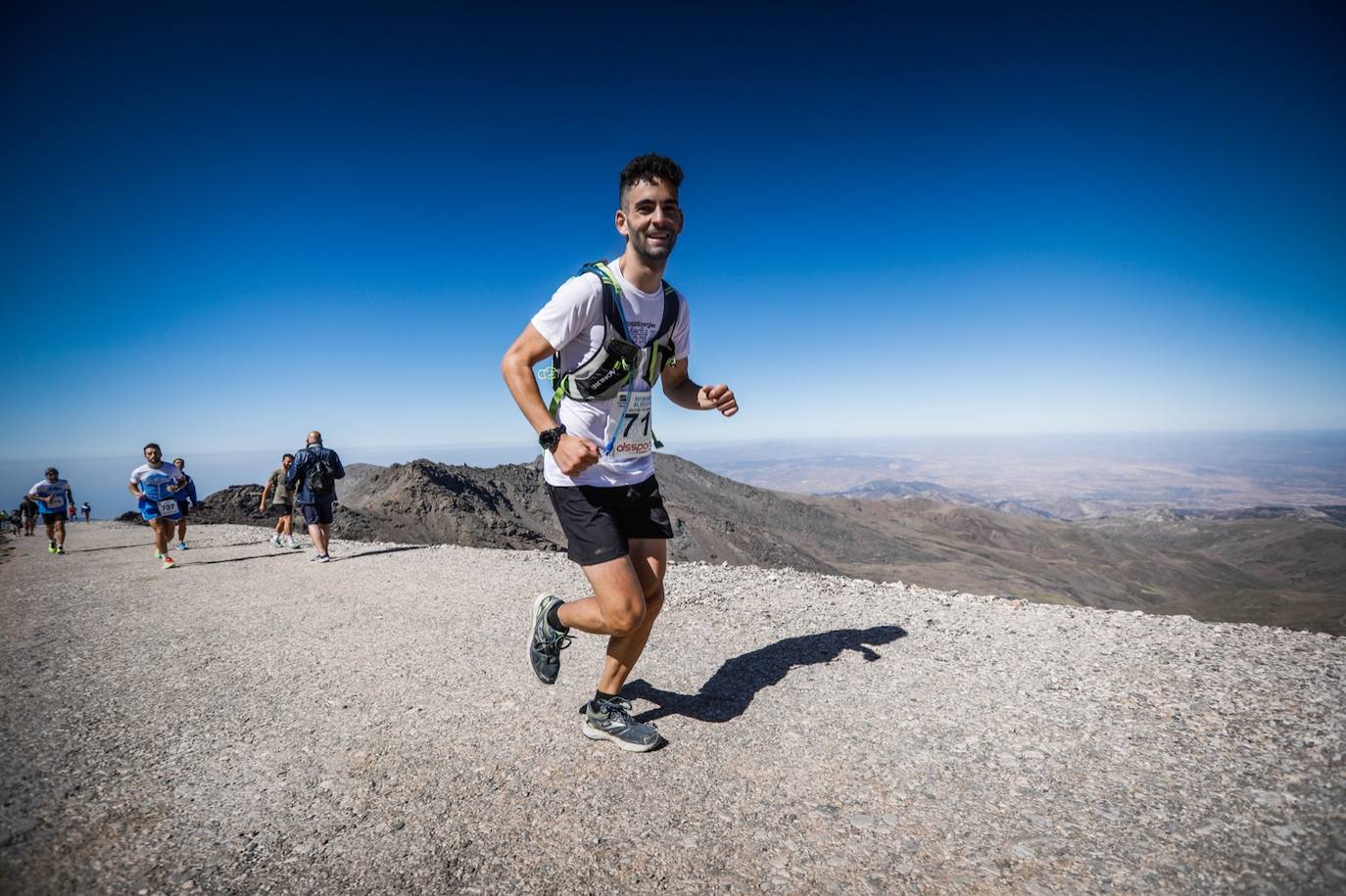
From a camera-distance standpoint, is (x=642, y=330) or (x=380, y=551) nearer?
(x=642, y=330)

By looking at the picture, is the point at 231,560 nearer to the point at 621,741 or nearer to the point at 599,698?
the point at 599,698

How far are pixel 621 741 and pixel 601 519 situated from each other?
1.27m

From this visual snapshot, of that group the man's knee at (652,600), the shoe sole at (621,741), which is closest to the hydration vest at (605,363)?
the man's knee at (652,600)

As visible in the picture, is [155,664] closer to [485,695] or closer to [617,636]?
[485,695]

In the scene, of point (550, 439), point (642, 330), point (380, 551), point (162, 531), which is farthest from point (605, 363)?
point (162, 531)

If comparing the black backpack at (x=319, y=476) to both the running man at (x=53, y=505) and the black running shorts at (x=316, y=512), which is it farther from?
the running man at (x=53, y=505)

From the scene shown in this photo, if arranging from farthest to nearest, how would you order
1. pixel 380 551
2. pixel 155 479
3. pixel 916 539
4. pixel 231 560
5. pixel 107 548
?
pixel 916 539 < pixel 107 548 < pixel 380 551 < pixel 231 560 < pixel 155 479

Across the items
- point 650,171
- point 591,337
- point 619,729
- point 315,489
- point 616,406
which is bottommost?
point 619,729

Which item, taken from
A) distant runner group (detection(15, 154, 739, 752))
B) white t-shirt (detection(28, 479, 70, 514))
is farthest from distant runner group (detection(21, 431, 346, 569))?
distant runner group (detection(15, 154, 739, 752))

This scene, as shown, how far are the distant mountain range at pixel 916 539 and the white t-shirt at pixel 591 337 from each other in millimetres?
23018

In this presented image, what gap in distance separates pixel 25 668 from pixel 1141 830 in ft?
24.4

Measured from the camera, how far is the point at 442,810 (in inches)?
102

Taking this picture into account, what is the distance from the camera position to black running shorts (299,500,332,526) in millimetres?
9977

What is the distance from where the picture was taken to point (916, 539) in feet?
221
